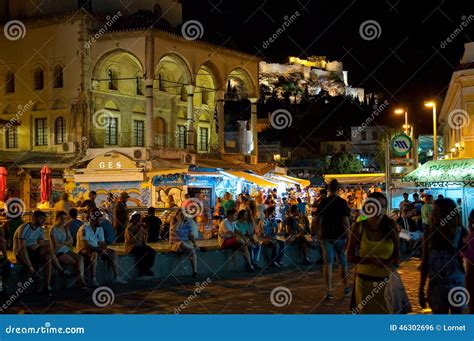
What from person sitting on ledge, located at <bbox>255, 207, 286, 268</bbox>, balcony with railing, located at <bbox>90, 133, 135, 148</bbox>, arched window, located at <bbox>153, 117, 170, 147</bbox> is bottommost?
person sitting on ledge, located at <bbox>255, 207, 286, 268</bbox>

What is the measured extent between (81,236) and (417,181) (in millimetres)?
15311

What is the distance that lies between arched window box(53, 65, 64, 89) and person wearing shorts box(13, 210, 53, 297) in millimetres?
22104

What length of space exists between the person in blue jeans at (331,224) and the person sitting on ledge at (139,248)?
3.79 metres

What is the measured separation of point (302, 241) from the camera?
17578 millimetres

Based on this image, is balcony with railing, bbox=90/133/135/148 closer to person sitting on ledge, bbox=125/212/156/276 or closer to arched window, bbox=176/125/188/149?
arched window, bbox=176/125/188/149

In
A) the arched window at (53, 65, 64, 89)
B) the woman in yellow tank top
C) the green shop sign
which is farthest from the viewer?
the arched window at (53, 65, 64, 89)

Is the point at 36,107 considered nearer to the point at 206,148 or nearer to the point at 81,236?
the point at 206,148

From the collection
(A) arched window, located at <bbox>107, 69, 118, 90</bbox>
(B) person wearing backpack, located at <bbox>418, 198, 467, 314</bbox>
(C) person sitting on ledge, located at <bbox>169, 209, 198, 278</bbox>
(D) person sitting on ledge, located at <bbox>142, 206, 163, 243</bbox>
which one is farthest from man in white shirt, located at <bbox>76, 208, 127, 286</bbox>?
Result: (A) arched window, located at <bbox>107, 69, 118, 90</bbox>

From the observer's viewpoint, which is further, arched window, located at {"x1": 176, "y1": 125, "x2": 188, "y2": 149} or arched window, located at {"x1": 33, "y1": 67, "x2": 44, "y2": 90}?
arched window, located at {"x1": 176, "y1": 125, "x2": 188, "y2": 149}

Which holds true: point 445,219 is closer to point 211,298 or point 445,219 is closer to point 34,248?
point 211,298

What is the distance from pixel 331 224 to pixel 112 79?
24.2 m

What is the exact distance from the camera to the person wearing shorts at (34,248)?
11.7 meters

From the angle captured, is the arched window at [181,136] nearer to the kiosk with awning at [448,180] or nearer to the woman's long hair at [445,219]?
the kiosk with awning at [448,180]

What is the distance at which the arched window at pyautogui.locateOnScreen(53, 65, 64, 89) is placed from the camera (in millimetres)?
32969
